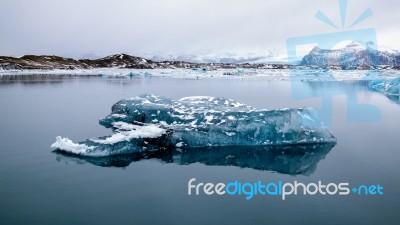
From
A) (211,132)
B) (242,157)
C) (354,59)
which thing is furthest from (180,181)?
(354,59)

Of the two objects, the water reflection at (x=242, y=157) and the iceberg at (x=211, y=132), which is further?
the iceberg at (x=211, y=132)

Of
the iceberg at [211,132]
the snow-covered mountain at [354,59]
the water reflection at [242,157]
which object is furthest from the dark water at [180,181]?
the snow-covered mountain at [354,59]

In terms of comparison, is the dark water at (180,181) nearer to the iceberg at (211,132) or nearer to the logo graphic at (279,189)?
the logo graphic at (279,189)

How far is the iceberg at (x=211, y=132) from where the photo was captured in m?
8.30

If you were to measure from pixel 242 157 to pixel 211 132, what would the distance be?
4.47 feet

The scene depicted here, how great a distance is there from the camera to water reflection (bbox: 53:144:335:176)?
755cm

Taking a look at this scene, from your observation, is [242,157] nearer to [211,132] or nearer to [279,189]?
[211,132]

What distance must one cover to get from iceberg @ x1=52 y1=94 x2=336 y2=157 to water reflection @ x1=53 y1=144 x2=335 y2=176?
239mm

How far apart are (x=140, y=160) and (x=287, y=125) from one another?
4.23 metres

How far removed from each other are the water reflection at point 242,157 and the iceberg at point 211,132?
9.4 inches

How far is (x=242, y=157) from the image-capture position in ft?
26.9

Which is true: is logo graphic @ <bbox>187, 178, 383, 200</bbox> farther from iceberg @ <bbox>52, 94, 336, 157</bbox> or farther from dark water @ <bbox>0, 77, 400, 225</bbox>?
iceberg @ <bbox>52, 94, 336, 157</bbox>

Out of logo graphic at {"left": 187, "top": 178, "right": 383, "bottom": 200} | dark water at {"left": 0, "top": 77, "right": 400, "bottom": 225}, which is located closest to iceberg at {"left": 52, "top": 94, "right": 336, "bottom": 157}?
dark water at {"left": 0, "top": 77, "right": 400, "bottom": 225}

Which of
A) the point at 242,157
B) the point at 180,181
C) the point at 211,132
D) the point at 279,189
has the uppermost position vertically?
the point at 211,132
